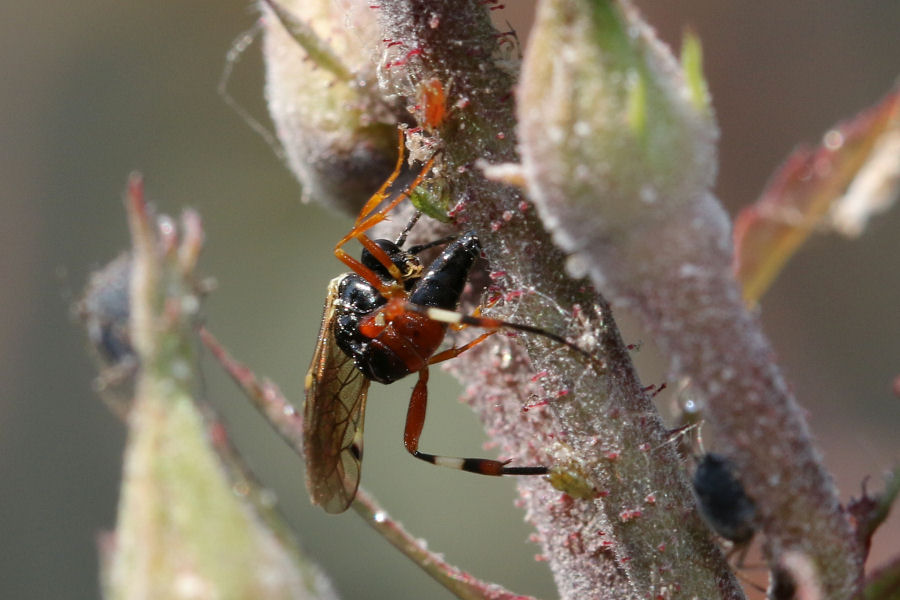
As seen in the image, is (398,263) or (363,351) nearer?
(398,263)

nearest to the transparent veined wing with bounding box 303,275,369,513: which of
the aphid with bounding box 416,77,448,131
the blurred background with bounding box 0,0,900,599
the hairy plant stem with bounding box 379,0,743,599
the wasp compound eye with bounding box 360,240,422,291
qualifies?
the wasp compound eye with bounding box 360,240,422,291

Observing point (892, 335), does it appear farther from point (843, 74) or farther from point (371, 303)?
point (371, 303)

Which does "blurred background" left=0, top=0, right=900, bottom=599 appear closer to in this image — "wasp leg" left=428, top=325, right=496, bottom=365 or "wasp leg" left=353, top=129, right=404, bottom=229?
"wasp leg" left=428, top=325, right=496, bottom=365

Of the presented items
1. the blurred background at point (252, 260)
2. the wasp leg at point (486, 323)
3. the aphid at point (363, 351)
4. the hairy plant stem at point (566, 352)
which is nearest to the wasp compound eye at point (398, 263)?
the aphid at point (363, 351)

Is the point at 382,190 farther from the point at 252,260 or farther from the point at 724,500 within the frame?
the point at 252,260

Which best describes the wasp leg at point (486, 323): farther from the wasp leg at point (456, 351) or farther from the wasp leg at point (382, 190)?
the wasp leg at point (382, 190)

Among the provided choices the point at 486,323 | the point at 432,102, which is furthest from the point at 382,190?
the point at 432,102

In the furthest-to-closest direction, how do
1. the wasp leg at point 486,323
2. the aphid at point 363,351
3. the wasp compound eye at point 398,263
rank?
the wasp compound eye at point 398,263, the aphid at point 363,351, the wasp leg at point 486,323

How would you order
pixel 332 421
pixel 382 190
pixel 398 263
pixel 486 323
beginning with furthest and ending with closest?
pixel 332 421
pixel 398 263
pixel 382 190
pixel 486 323
